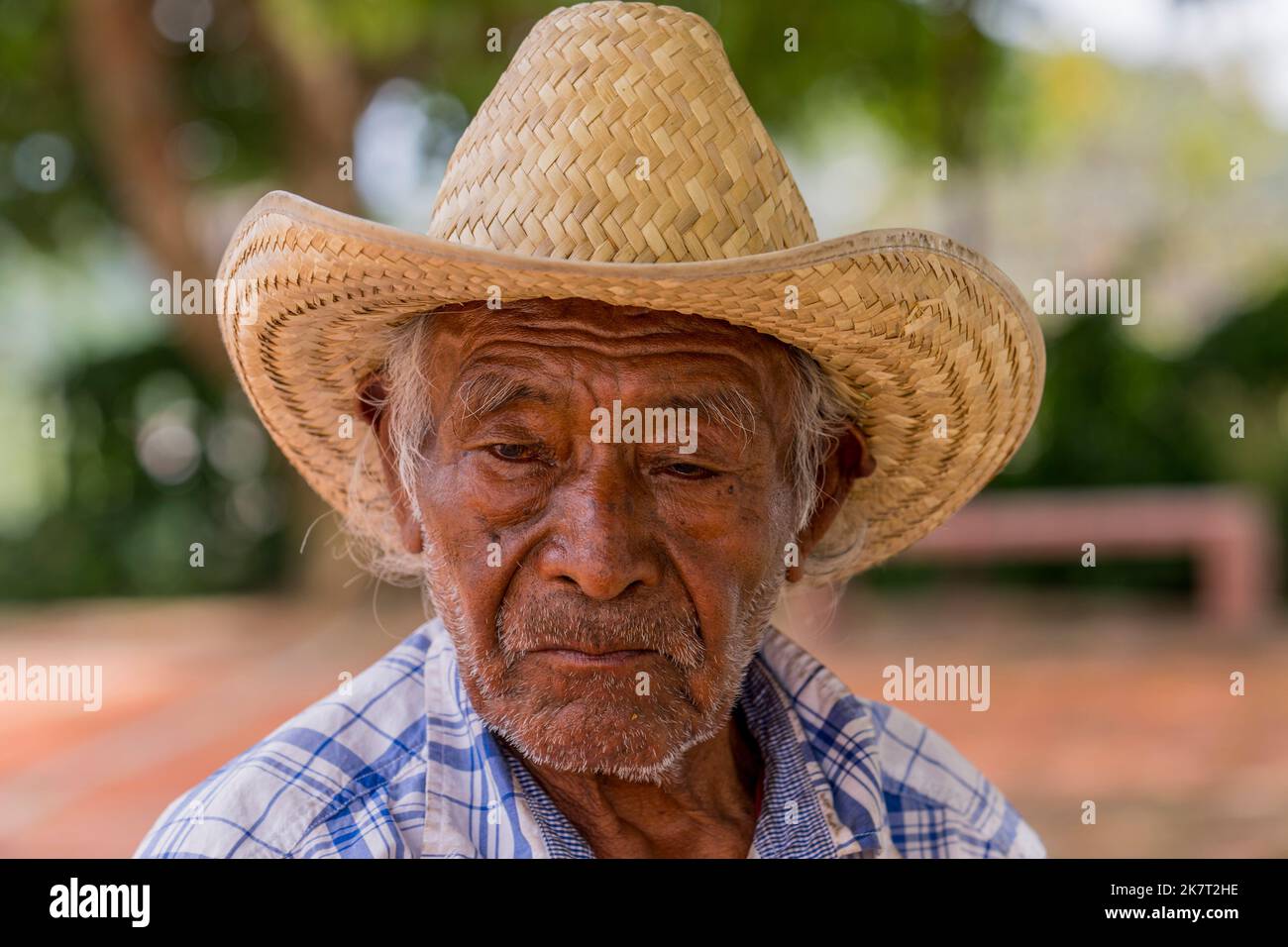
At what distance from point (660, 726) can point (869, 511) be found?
78cm

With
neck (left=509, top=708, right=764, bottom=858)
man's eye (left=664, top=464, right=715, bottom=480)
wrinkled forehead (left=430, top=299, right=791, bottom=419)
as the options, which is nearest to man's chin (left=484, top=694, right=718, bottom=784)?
neck (left=509, top=708, right=764, bottom=858)

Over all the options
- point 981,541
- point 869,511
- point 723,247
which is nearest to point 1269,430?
point 981,541

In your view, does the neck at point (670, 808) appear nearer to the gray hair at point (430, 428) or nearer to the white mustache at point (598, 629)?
the white mustache at point (598, 629)

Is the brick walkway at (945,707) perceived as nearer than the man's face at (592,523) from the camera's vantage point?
No

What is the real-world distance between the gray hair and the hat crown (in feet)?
0.51

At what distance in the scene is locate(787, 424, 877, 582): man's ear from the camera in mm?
2168

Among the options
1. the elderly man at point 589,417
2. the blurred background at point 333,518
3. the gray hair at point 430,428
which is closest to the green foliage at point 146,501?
the blurred background at point 333,518

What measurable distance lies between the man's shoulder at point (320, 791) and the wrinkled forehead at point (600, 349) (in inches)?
20.7

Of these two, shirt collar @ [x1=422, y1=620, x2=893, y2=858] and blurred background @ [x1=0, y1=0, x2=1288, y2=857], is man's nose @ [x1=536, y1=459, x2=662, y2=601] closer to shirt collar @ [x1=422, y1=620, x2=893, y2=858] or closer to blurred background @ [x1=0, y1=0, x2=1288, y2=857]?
shirt collar @ [x1=422, y1=620, x2=893, y2=858]

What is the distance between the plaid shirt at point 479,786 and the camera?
1.73 metres

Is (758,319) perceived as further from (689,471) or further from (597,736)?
(597,736)

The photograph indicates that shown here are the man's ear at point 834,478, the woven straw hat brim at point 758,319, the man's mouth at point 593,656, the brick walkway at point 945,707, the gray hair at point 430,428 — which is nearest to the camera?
the woven straw hat brim at point 758,319

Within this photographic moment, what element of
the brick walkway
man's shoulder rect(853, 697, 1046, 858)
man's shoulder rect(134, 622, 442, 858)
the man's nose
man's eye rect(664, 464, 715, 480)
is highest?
man's eye rect(664, 464, 715, 480)

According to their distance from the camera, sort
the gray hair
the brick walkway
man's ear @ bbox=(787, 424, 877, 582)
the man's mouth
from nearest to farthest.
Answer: the man's mouth → the gray hair → man's ear @ bbox=(787, 424, 877, 582) → the brick walkway
